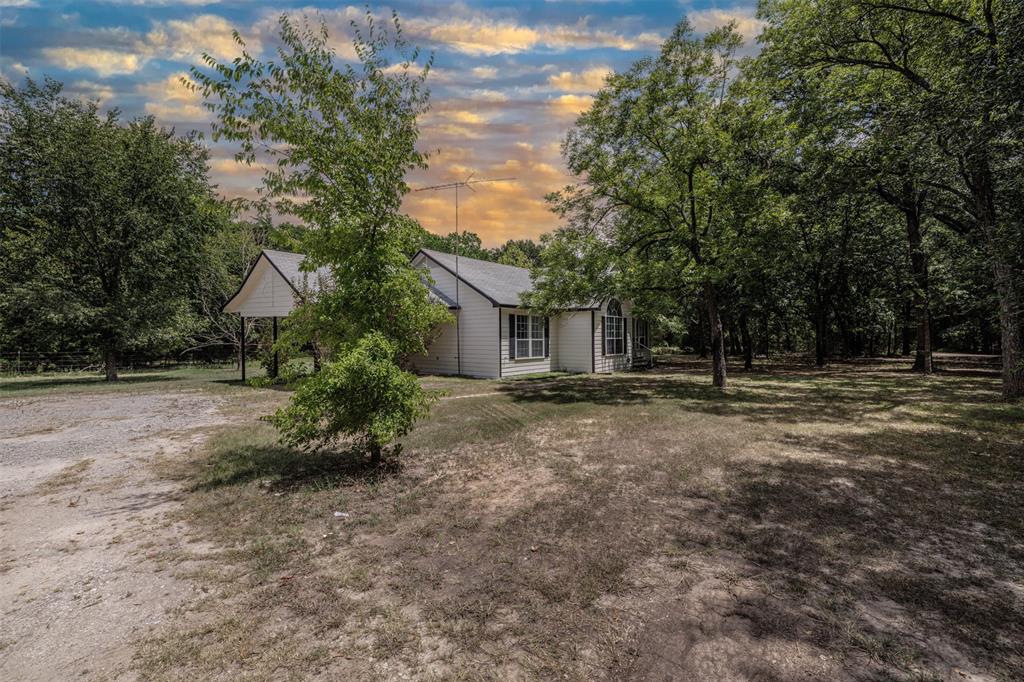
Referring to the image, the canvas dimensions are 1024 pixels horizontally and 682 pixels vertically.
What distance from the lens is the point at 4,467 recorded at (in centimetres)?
662

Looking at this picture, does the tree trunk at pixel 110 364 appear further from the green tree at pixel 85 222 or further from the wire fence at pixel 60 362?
the wire fence at pixel 60 362

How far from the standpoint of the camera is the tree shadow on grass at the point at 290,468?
19.1 ft

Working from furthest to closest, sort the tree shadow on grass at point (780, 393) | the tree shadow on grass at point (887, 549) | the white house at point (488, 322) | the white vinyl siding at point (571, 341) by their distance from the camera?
1. the white vinyl siding at point (571, 341)
2. the white house at point (488, 322)
3. the tree shadow on grass at point (780, 393)
4. the tree shadow on grass at point (887, 549)

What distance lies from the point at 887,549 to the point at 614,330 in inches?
716

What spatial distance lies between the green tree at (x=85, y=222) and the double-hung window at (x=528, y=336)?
15164 millimetres

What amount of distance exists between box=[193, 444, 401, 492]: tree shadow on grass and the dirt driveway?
65 cm

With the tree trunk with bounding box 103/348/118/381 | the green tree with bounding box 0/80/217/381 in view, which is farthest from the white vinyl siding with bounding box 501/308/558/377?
the tree trunk with bounding box 103/348/118/381

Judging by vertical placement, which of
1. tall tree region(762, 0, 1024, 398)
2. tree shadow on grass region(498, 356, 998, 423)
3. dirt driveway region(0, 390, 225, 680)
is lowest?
dirt driveway region(0, 390, 225, 680)

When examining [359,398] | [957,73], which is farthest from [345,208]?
[957,73]

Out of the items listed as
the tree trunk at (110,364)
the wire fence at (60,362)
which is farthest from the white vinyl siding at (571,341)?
the wire fence at (60,362)

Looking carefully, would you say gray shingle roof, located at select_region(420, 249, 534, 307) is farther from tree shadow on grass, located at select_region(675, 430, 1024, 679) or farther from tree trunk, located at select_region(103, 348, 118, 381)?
tree trunk, located at select_region(103, 348, 118, 381)

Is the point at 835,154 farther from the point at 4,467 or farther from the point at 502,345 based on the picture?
the point at 4,467

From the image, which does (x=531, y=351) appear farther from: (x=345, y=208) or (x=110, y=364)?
(x=110, y=364)

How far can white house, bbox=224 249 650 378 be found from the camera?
695 inches
